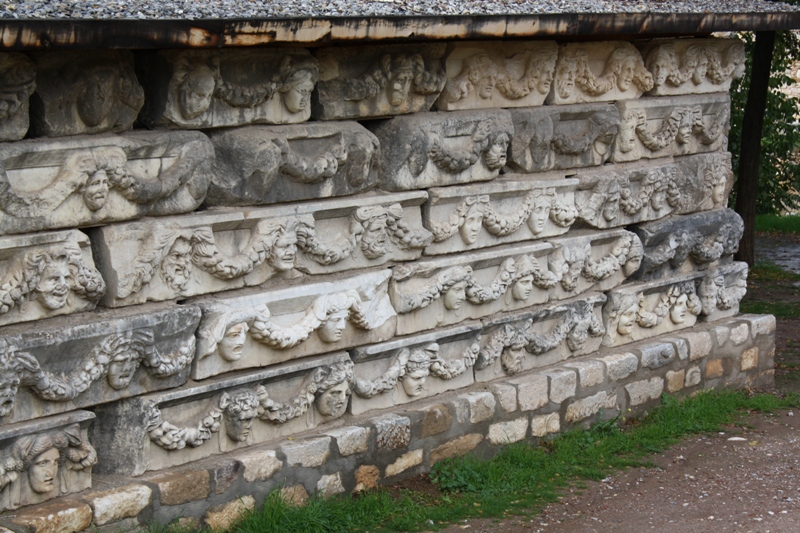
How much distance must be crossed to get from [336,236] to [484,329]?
1.25 meters

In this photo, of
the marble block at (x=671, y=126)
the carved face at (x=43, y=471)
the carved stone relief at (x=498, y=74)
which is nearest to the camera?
the carved face at (x=43, y=471)

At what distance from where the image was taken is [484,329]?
20.5 feet

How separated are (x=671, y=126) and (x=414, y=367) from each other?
2.61 m

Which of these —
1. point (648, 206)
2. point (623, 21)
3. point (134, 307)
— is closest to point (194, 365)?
point (134, 307)

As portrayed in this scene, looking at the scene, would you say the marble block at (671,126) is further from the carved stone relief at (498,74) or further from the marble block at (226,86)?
the marble block at (226,86)

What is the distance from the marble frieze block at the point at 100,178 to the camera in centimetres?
416

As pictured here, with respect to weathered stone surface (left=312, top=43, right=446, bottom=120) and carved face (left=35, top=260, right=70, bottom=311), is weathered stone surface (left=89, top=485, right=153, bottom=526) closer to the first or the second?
carved face (left=35, top=260, right=70, bottom=311)

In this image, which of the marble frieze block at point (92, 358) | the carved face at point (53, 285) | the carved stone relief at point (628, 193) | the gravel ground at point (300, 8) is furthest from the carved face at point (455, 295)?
the carved face at point (53, 285)

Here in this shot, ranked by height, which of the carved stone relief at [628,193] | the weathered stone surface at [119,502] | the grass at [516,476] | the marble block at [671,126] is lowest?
the grass at [516,476]

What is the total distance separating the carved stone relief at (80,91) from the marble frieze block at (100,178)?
0.20ft

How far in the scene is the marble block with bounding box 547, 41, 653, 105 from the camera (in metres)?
6.48

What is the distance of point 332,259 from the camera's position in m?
5.32

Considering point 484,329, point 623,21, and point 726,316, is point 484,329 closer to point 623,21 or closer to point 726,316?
point 623,21

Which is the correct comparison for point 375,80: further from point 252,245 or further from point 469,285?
point 469,285
